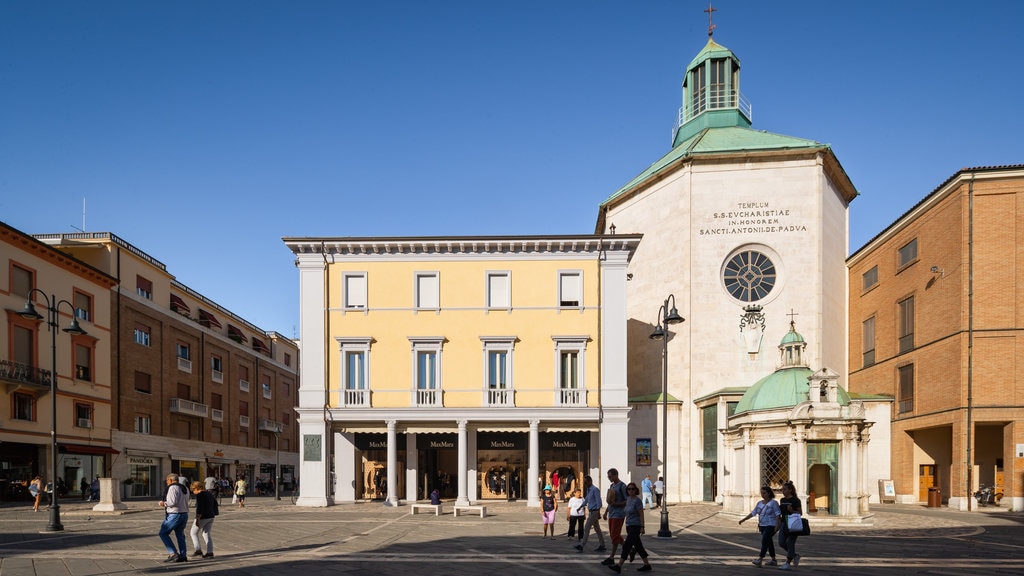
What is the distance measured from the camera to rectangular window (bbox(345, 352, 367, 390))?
34688 mm

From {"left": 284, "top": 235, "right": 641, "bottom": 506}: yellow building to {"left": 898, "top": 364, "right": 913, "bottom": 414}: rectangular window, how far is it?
54.6ft

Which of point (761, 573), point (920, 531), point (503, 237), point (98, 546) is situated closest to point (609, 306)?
point (503, 237)

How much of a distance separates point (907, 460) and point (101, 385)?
4574 centimetres

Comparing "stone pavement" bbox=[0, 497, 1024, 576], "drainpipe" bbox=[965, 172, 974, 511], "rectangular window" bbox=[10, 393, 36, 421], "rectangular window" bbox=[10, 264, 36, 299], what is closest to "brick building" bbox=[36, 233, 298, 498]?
"rectangular window" bbox=[10, 264, 36, 299]

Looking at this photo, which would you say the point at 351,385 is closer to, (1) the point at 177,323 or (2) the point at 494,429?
(2) the point at 494,429

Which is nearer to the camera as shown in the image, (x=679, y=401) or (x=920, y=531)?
(x=920, y=531)

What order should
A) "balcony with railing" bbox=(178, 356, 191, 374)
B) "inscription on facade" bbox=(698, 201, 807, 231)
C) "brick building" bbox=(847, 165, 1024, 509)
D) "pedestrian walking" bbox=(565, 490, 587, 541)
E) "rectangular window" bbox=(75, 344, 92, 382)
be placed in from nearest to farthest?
1. "pedestrian walking" bbox=(565, 490, 587, 541)
2. "brick building" bbox=(847, 165, 1024, 509)
3. "inscription on facade" bbox=(698, 201, 807, 231)
4. "rectangular window" bbox=(75, 344, 92, 382)
5. "balcony with railing" bbox=(178, 356, 191, 374)

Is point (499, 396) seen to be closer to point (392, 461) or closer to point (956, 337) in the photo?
point (392, 461)

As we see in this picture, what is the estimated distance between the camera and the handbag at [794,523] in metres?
14.7

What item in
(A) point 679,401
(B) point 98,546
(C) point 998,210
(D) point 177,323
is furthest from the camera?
(D) point 177,323

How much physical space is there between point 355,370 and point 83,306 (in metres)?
18.1

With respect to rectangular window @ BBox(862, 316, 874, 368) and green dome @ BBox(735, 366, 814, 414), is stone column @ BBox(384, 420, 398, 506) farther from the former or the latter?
rectangular window @ BBox(862, 316, 874, 368)

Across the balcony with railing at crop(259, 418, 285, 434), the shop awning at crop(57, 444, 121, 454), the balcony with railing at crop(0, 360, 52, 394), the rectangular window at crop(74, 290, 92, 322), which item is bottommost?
the balcony with railing at crop(259, 418, 285, 434)

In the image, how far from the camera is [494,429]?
34.9m
